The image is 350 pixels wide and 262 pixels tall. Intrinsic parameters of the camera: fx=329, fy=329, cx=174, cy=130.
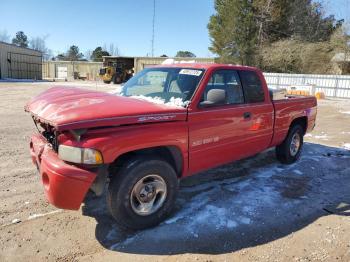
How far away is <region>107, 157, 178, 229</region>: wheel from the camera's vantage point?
11.3 feet

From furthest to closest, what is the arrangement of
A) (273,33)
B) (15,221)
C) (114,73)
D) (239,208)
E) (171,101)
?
(114,73) → (273,33) → (239,208) → (171,101) → (15,221)

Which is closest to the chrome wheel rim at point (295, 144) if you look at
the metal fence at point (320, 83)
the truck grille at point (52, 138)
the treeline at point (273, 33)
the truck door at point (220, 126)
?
the truck door at point (220, 126)

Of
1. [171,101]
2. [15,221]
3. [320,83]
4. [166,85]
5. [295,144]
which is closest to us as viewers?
[15,221]

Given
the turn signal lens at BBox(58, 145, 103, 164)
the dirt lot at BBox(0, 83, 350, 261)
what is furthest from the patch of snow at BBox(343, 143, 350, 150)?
the turn signal lens at BBox(58, 145, 103, 164)

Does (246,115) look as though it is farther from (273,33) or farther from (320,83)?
(273,33)

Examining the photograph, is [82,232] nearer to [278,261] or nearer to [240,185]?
[278,261]

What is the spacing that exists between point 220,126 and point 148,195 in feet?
4.52

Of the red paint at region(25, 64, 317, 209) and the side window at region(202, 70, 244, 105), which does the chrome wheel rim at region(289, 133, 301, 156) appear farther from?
the side window at region(202, 70, 244, 105)

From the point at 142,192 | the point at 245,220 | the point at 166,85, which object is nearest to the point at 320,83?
the point at 166,85

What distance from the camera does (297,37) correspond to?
36.1m

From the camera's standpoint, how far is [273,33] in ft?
125

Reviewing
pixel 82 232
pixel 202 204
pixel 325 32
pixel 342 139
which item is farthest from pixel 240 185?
pixel 325 32

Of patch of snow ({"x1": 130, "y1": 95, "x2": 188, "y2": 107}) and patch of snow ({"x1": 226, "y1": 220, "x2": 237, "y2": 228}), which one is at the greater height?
patch of snow ({"x1": 130, "y1": 95, "x2": 188, "y2": 107})

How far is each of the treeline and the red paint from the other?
31258 mm
